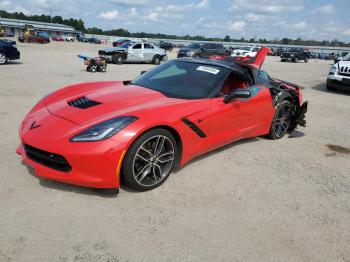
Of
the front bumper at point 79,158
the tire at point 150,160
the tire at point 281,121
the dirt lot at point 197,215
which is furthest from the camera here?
the tire at point 281,121

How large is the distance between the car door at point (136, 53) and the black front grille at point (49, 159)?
719 inches

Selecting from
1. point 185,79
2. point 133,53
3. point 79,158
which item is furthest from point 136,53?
point 79,158

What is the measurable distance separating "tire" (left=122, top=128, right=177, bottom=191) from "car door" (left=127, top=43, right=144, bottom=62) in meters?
18.0

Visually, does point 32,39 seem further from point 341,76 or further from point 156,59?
point 341,76

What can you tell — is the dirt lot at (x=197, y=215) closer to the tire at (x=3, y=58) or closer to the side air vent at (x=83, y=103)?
the side air vent at (x=83, y=103)

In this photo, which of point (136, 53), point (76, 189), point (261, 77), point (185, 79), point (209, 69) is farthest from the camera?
point (136, 53)

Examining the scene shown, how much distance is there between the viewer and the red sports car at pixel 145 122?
320 cm

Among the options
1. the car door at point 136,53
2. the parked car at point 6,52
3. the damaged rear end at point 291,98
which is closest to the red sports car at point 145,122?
the damaged rear end at point 291,98

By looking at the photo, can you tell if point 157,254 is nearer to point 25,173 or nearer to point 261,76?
point 25,173

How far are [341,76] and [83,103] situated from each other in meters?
10.8

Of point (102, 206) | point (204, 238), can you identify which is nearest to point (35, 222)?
point (102, 206)

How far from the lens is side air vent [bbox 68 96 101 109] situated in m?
3.80

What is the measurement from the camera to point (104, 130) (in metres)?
3.26

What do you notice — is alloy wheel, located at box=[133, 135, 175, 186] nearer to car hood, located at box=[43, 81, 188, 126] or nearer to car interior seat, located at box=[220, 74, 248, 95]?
car hood, located at box=[43, 81, 188, 126]
